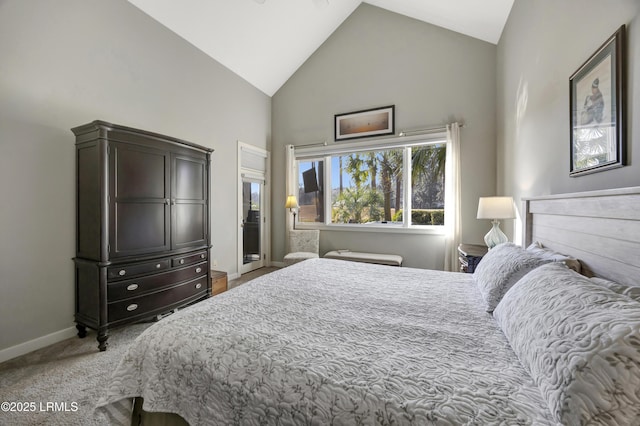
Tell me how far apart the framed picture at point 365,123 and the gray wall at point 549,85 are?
152cm

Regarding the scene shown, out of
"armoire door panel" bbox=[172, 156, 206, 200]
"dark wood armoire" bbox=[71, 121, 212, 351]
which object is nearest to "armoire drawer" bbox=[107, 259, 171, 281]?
"dark wood armoire" bbox=[71, 121, 212, 351]

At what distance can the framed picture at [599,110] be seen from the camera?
1272 mm

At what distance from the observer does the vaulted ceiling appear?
3.20 metres

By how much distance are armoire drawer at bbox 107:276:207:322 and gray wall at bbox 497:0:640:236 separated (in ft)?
11.2

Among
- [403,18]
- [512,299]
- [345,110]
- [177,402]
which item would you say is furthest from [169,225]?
[403,18]

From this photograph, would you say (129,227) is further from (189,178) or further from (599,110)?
(599,110)

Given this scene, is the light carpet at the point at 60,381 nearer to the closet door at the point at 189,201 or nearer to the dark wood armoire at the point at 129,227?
the dark wood armoire at the point at 129,227

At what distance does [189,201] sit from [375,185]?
115 inches

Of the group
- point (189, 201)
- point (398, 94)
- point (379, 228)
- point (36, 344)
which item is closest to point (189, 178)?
point (189, 201)

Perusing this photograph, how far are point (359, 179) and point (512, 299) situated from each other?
12.1ft

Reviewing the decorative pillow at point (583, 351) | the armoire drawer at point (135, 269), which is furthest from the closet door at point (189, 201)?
the decorative pillow at point (583, 351)

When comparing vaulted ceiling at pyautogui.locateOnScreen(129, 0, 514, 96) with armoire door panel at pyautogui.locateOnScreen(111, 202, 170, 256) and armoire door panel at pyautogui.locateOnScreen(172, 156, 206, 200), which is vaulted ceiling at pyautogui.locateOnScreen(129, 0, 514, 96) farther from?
armoire door panel at pyautogui.locateOnScreen(111, 202, 170, 256)

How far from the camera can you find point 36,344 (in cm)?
224

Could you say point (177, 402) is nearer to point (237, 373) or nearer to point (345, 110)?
point (237, 373)
